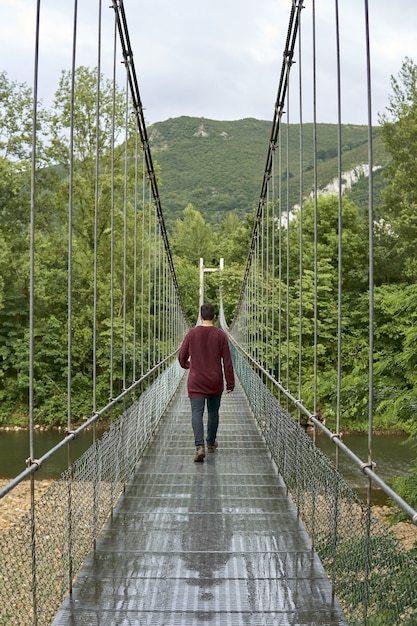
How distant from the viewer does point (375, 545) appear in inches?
78.7

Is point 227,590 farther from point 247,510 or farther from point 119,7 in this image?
point 119,7

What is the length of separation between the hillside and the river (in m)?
33.0

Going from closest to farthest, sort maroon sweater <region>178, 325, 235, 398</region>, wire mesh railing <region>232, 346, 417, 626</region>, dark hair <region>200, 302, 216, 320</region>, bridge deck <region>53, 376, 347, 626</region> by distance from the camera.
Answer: wire mesh railing <region>232, 346, 417, 626</region> → bridge deck <region>53, 376, 347, 626</region> → dark hair <region>200, 302, 216, 320</region> → maroon sweater <region>178, 325, 235, 398</region>

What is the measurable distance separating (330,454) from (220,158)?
177 feet

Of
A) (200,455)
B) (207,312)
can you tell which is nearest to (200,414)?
(200,455)

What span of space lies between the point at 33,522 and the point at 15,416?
62.7 feet

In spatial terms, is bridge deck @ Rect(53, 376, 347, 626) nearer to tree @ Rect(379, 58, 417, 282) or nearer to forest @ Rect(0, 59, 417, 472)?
forest @ Rect(0, 59, 417, 472)

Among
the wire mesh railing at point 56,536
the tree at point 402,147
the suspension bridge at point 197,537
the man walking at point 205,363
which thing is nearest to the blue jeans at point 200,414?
the man walking at point 205,363

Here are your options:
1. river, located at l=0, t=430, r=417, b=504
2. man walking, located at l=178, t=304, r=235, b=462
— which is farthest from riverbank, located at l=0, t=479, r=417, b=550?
man walking, located at l=178, t=304, r=235, b=462

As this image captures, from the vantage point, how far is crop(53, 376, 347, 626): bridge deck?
2291 millimetres

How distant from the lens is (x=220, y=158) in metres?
68.2

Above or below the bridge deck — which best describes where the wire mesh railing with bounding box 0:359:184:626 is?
above

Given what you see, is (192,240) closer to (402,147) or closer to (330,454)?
(402,147)

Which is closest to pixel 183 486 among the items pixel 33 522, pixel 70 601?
pixel 70 601
